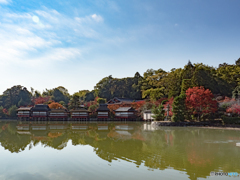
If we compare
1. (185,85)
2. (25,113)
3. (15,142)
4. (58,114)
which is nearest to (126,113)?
(185,85)

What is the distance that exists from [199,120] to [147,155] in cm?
1809

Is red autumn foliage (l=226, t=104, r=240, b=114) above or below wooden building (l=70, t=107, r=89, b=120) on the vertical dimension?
above

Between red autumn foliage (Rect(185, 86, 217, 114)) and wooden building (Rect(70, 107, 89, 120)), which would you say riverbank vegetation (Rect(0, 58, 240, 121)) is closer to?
red autumn foliage (Rect(185, 86, 217, 114))

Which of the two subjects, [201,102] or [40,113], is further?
[40,113]

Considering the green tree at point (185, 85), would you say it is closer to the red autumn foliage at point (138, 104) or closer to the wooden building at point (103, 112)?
the red autumn foliage at point (138, 104)

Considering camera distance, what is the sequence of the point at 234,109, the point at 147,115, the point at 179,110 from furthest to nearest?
the point at 147,115
the point at 179,110
the point at 234,109

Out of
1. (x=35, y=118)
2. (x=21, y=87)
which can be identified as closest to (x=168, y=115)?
(x=35, y=118)

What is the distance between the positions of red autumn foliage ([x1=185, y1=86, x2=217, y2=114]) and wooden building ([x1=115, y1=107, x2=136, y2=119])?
49.3 ft

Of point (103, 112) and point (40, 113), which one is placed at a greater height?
point (103, 112)

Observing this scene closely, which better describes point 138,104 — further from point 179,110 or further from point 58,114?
point 58,114

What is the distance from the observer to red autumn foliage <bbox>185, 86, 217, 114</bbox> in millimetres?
23406

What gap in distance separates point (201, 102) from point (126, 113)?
56.9 ft

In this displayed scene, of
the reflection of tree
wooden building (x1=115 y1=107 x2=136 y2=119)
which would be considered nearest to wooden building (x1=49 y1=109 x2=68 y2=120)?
wooden building (x1=115 y1=107 x2=136 y2=119)

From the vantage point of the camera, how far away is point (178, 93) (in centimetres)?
3338
